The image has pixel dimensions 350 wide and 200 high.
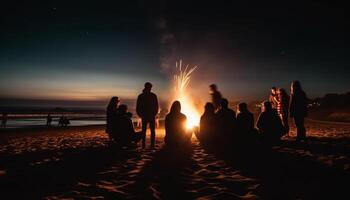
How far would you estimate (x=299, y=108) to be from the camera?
8.64m

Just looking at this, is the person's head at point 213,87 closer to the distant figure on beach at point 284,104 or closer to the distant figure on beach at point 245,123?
the distant figure on beach at point 284,104

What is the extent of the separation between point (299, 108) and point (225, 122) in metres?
3.11

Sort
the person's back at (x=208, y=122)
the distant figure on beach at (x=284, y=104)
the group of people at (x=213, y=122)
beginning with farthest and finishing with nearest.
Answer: the distant figure on beach at (x=284, y=104) < the person's back at (x=208, y=122) < the group of people at (x=213, y=122)

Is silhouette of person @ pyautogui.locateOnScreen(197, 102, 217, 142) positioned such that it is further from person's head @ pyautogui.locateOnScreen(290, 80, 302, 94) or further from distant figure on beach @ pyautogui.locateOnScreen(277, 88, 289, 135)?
distant figure on beach @ pyautogui.locateOnScreen(277, 88, 289, 135)

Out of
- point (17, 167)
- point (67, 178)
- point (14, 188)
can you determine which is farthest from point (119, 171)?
point (17, 167)

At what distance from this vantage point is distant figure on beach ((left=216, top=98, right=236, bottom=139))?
24.7 ft

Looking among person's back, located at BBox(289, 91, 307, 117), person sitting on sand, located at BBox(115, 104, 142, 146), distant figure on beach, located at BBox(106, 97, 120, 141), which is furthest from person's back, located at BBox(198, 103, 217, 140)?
person's back, located at BBox(289, 91, 307, 117)

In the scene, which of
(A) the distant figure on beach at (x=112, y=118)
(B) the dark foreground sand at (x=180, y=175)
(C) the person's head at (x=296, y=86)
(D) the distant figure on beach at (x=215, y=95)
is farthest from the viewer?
(D) the distant figure on beach at (x=215, y=95)

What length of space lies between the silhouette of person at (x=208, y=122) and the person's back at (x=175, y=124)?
0.85m

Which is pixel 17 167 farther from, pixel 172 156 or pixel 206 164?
pixel 206 164

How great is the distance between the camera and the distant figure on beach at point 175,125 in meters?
7.37

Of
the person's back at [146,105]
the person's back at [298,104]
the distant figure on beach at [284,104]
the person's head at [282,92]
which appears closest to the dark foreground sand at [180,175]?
the person's back at [146,105]

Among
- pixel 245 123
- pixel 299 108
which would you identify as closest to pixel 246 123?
pixel 245 123

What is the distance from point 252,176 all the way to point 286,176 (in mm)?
635
